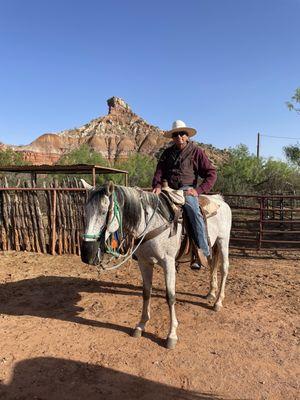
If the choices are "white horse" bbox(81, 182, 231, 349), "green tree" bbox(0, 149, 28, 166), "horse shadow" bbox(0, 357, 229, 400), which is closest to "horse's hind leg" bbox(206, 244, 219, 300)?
"white horse" bbox(81, 182, 231, 349)

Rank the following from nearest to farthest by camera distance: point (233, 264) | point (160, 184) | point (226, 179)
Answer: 1. point (160, 184)
2. point (233, 264)
3. point (226, 179)

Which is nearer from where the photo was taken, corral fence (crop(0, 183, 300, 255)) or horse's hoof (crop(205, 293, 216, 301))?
horse's hoof (crop(205, 293, 216, 301))

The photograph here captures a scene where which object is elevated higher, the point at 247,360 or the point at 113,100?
the point at 113,100

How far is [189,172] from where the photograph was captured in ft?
13.1

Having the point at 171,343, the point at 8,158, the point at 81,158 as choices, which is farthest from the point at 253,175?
the point at 171,343

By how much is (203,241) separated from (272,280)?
2.92 m

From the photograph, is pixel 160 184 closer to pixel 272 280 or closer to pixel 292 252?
pixel 272 280

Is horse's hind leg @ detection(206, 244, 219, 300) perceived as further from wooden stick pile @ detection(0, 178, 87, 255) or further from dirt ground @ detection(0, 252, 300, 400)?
wooden stick pile @ detection(0, 178, 87, 255)

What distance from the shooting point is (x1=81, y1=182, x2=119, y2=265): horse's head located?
9.16 feet

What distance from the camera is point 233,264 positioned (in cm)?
720

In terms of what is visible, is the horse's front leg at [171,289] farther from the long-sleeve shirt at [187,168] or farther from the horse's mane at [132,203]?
the long-sleeve shirt at [187,168]

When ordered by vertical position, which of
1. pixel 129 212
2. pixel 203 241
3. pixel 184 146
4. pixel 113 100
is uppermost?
pixel 113 100

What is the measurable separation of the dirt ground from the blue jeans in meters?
1.06

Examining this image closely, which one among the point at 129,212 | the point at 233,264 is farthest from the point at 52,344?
the point at 233,264
